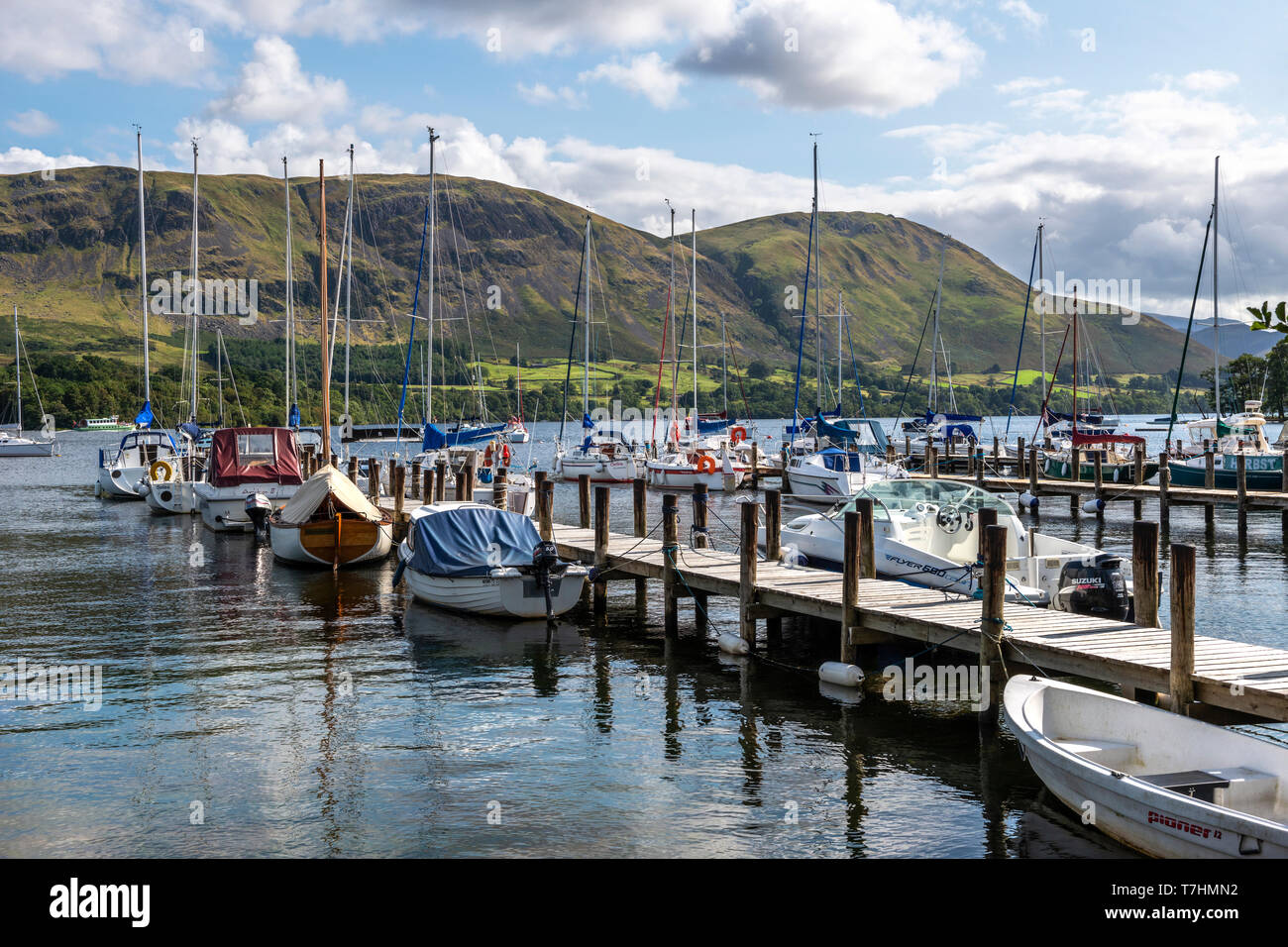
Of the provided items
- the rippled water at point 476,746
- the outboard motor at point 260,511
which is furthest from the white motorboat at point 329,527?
the outboard motor at point 260,511

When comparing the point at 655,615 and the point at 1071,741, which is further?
the point at 655,615

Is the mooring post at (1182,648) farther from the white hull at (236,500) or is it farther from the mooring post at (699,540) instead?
the white hull at (236,500)

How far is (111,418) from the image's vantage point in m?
154

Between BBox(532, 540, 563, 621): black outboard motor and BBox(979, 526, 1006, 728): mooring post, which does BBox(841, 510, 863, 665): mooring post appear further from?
BBox(532, 540, 563, 621): black outboard motor

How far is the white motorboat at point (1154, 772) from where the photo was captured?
8.98 m

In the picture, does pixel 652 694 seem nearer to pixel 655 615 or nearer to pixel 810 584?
pixel 810 584

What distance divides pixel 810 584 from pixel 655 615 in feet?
18.0

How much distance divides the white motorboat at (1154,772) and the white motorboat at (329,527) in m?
21.4

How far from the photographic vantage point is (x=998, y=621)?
45.3ft

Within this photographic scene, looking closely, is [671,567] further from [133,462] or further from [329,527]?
[133,462]

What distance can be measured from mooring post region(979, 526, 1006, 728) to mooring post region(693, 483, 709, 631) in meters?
7.68
